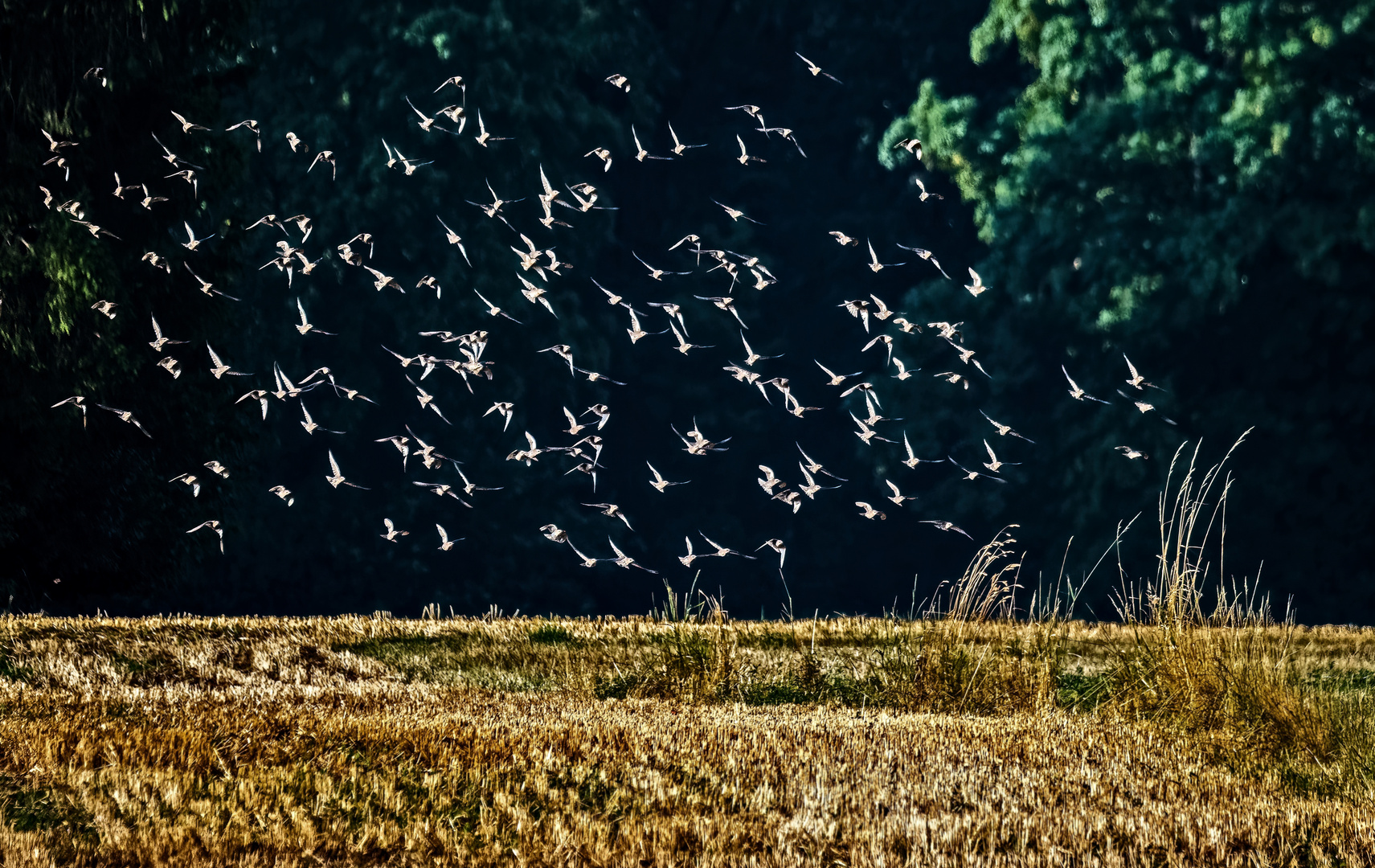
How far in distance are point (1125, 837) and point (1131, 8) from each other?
59.1ft

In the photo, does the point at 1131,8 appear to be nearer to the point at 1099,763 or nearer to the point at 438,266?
the point at 438,266

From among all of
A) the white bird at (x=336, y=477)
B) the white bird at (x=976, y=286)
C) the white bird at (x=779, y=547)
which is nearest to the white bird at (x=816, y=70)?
the white bird at (x=976, y=286)

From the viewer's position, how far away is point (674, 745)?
778 cm

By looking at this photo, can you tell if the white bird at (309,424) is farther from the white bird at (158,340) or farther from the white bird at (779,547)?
the white bird at (779,547)

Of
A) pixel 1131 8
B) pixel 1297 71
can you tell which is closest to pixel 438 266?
pixel 1131 8

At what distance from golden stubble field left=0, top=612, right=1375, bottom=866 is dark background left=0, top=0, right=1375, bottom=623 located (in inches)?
229

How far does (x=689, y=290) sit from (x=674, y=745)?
2020 cm

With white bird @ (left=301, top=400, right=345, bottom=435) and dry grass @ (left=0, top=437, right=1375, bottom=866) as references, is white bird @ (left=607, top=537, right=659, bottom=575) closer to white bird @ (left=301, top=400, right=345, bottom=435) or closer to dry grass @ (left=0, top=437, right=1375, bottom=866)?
dry grass @ (left=0, top=437, right=1375, bottom=866)

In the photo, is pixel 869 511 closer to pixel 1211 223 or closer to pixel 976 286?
pixel 976 286

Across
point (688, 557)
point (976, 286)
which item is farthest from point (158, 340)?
point (976, 286)

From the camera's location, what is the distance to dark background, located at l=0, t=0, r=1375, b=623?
17531 millimetres

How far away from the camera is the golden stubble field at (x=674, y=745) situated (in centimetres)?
581

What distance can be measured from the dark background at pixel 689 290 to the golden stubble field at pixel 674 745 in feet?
19.1

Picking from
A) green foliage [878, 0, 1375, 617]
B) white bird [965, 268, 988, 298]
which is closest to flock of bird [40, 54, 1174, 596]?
white bird [965, 268, 988, 298]
